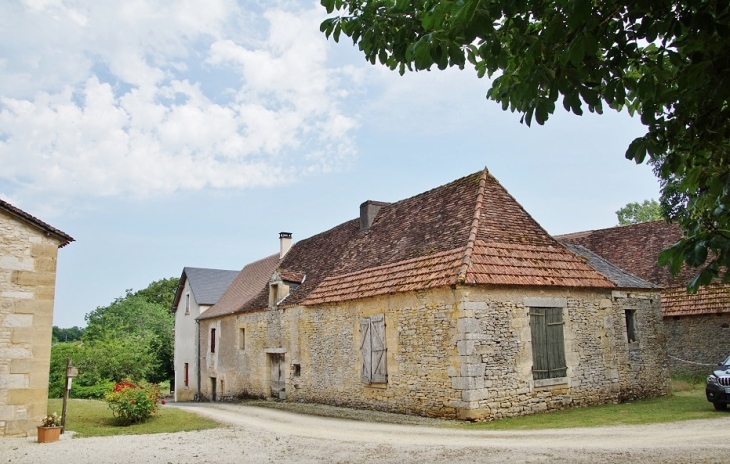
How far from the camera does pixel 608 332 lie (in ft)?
47.3

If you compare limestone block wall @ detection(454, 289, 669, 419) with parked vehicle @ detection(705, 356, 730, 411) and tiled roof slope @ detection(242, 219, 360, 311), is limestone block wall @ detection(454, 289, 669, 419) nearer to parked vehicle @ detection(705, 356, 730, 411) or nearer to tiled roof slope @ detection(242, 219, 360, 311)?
parked vehicle @ detection(705, 356, 730, 411)

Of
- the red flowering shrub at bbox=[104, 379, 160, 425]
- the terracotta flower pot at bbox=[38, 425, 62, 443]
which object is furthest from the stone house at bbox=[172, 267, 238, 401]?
the terracotta flower pot at bbox=[38, 425, 62, 443]

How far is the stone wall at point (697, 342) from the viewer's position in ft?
58.8

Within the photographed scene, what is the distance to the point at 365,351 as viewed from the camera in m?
15.2

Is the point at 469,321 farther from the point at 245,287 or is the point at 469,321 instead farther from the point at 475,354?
the point at 245,287

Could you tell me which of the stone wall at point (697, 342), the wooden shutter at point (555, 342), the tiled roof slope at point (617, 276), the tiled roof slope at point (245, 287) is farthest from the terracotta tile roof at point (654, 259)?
the tiled roof slope at point (245, 287)

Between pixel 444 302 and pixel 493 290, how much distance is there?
114cm

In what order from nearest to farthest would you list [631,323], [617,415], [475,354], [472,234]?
[617,415] < [475,354] < [472,234] < [631,323]

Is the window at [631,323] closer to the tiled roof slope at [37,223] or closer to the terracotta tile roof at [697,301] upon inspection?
the terracotta tile roof at [697,301]

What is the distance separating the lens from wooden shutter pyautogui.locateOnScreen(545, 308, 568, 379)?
13.2 meters

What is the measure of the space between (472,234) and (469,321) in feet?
7.88

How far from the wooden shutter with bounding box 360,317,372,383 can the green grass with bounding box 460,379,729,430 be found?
397 centimetres

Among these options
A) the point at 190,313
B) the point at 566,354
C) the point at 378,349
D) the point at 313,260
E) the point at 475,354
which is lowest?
the point at 566,354

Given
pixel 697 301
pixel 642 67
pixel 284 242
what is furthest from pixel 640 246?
pixel 642 67
